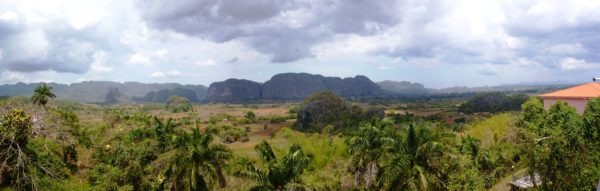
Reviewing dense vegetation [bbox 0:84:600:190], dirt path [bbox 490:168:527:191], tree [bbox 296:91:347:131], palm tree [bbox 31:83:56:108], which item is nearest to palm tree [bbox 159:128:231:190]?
dense vegetation [bbox 0:84:600:190]

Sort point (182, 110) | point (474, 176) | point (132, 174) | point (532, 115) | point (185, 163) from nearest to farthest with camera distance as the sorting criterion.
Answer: point (474, 176) → point (185, 163) → point (132, 174) → point (532, 115) → point (182, 110)

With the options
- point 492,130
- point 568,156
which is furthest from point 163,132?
point 492,130

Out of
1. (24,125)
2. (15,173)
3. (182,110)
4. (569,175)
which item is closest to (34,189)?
(15,173)

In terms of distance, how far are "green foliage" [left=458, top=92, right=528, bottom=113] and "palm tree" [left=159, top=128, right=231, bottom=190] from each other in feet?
416

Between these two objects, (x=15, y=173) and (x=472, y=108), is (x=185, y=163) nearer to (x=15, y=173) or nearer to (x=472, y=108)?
(x=15, y=173)

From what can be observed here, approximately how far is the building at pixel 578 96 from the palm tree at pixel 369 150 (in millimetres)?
22916

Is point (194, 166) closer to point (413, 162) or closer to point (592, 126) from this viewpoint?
point (413, 162)

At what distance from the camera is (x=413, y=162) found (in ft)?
84.5

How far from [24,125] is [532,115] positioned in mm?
33576

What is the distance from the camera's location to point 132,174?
3058cm

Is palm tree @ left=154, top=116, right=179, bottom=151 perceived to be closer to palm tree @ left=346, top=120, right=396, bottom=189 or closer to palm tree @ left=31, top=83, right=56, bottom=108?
palm tree @ left=346, top=120, right=396, bottom=189

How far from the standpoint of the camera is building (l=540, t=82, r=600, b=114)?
4244 centimetres

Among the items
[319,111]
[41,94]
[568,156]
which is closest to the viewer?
[568,156]

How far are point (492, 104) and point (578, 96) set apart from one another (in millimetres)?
116179
